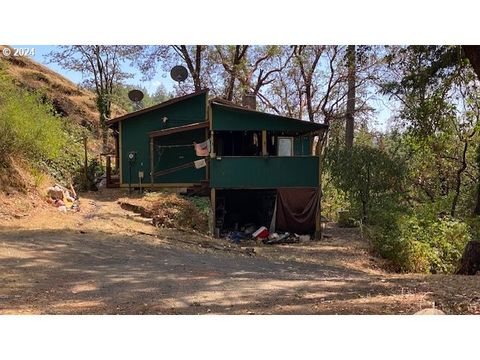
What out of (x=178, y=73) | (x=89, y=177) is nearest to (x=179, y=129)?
(x=178, y=73)

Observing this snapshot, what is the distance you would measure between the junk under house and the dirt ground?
2185mm

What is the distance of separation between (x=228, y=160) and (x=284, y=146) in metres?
1.84

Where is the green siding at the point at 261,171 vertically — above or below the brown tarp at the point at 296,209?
above

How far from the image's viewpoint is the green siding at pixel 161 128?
12586 mm

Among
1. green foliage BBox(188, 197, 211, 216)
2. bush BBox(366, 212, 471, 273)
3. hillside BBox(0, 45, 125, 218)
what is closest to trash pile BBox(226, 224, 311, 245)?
green foliage BBox(188, 197, 211, 216)

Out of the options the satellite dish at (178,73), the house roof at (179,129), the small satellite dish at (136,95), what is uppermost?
the satellite dish at (178,73)

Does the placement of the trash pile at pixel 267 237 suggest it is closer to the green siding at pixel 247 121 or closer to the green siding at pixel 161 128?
the green siding at pixel 247 121

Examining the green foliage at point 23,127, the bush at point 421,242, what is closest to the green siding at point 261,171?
the bush at point 421,242

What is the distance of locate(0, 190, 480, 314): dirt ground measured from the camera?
3658 mm

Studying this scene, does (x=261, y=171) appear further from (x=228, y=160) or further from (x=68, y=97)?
(x=68, y=97)

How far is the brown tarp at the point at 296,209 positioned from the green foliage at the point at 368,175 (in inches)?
65.4

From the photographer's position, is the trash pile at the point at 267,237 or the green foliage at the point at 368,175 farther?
the green foliage at the point at 368,175

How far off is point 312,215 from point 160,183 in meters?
4.32
